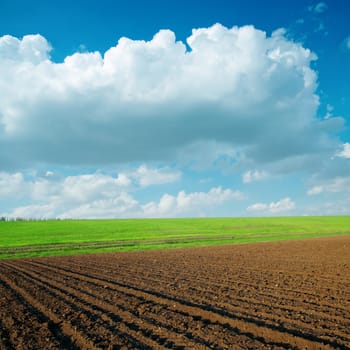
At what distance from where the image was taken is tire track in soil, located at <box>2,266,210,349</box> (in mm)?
7404

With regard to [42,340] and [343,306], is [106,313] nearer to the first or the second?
[42,340]

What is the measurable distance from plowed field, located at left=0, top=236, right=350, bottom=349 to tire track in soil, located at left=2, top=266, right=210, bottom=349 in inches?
1.0

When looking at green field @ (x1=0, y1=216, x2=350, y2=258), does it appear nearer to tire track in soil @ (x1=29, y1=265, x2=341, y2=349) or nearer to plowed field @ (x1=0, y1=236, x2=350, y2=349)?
plowed field @ (x1=0, y1=236, x2=350, y2=349)

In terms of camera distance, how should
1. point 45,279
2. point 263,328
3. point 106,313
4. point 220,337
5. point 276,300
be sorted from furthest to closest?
point 45,279 → point 276,300 → point 106,313 → point 263,328 → point 220,337

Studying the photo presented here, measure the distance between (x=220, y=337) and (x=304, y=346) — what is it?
76.9 inches

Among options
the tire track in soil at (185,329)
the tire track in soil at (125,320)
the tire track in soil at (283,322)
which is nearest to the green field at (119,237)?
the tire track in soil at (125,320)

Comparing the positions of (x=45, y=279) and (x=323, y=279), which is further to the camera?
(x=45, y=279)

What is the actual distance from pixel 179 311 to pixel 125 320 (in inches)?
72.5

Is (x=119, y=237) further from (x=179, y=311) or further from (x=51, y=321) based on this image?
(x=179, y=311)

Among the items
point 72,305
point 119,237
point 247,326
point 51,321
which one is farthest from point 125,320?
point 119,237

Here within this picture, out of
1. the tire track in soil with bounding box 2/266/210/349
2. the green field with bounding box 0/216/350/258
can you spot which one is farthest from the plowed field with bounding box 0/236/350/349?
the green field with bounding box 0/216/350/258

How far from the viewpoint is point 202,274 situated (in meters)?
18.2

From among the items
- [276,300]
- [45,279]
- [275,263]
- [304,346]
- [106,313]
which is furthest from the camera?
[275,263]

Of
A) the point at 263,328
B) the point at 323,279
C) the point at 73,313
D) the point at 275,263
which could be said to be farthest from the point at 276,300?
the point at 275,263
